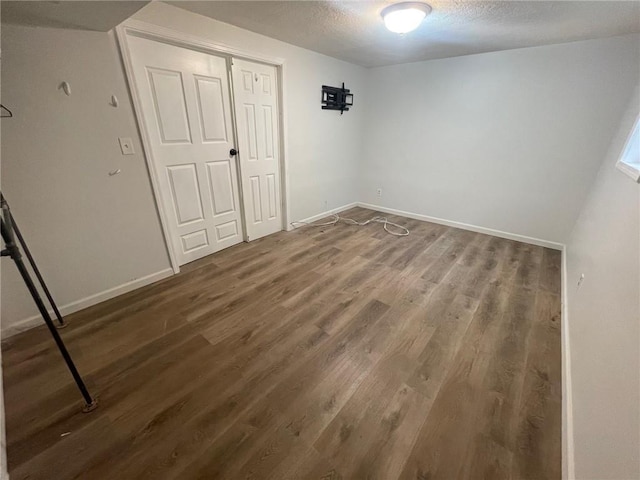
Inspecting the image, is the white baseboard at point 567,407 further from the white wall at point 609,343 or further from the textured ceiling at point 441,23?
the textured ceiling at point 441,23

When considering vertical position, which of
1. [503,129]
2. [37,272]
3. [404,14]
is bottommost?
[37,272]

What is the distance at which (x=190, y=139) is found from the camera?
2525mm

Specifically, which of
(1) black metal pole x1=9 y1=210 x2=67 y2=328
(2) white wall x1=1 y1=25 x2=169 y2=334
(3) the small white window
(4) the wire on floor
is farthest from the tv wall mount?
(1) black metal pole x1=9 y1=210 x2=67 y2=328

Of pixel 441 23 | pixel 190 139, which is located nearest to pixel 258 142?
pixel 190 139

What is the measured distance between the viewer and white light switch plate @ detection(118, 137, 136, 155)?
2.05 metres

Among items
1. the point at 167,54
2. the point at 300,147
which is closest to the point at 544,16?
the point at 300,147

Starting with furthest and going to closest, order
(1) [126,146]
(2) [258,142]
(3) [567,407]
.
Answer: (2) [258,142], (1) [126,146], (3) [567,407]

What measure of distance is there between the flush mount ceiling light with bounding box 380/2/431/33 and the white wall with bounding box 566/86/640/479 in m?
1.77

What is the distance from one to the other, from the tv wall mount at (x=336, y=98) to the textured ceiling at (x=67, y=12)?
2.50 m

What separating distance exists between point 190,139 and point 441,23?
2440 millimetres

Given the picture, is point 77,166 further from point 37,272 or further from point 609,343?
point 609,343

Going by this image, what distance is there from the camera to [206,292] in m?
2.36

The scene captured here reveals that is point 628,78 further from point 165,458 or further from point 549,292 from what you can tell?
point 165,458

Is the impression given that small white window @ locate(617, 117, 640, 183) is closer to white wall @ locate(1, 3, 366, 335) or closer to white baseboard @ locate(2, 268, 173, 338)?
white wall @ locate(1, 3, 366, 335)
